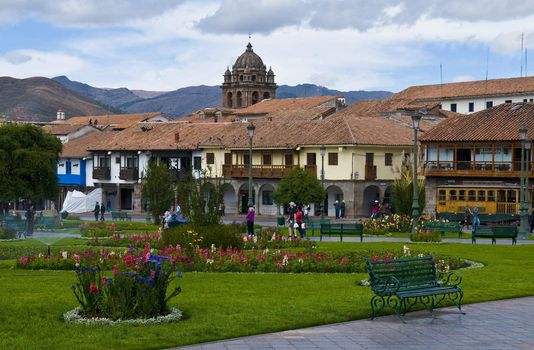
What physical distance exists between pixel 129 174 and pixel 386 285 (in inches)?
2448

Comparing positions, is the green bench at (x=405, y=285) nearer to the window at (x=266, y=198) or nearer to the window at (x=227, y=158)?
the window at (x=266, y=198)

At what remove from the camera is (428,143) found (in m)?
58.4

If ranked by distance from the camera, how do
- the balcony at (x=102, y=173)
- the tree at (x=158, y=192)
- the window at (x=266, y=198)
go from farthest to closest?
the balcony at (x=102, y=173) → the window at (x=266, y=198) → the tree at (x=158, y=192)

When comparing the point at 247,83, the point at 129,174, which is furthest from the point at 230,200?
the point at 247,83

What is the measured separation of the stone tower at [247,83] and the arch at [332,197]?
69.9 meters

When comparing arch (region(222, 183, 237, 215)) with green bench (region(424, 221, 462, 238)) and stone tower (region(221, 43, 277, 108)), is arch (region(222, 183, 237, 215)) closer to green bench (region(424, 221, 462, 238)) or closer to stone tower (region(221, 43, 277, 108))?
green bench (region(424, 221, 462, 238))

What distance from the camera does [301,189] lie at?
55375 millimetres

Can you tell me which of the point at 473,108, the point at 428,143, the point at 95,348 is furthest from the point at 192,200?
the point at 473,108

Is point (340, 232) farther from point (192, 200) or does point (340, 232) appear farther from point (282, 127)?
point (282, 127)

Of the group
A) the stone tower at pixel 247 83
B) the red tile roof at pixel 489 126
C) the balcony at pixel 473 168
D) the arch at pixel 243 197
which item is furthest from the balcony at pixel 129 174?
the stone tower at pixel 247 83

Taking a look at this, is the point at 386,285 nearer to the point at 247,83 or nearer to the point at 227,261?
the point at 227,261

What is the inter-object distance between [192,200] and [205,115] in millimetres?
71773

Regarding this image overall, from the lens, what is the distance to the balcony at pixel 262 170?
65125mm

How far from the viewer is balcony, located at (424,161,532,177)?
53.7m
